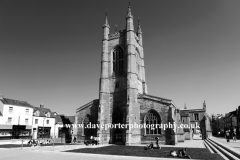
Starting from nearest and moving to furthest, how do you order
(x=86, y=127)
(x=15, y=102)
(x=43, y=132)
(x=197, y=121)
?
1. (x=86, y=127)
2. (x=15, y=102)
3. (x=43, y=132)
4. (x=197, y=121)

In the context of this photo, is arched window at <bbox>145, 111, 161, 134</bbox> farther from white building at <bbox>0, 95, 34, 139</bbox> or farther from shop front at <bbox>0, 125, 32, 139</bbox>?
white building at <bbox>0, 95, 34, 139</bbox>

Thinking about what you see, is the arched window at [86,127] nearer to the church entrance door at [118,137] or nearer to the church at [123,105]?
the church at [123,105]

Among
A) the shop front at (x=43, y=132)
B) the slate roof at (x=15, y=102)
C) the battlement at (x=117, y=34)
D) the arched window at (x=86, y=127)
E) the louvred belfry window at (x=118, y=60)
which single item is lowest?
the shop front at (x=43, y=132)

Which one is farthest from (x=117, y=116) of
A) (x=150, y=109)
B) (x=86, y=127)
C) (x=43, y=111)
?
(x=43, y=111)

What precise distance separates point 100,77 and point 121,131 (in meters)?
11.9

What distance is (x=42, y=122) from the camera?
48.1 metres

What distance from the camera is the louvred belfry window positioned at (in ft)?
127

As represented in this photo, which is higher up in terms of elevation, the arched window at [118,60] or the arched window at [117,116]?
the arched window at [118,60]

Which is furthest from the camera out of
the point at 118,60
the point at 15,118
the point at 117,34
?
the point at 15,118

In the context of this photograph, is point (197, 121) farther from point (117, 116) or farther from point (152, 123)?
point (117, 116)

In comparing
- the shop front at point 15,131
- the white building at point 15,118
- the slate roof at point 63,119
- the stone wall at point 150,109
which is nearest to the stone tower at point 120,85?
the stone wall at point 150,109

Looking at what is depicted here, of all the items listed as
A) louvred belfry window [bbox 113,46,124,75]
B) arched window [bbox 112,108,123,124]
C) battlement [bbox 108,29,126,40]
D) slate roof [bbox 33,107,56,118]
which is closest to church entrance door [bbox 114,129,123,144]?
arched window [bbox 112,108,123,124]

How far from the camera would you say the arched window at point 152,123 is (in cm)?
3264

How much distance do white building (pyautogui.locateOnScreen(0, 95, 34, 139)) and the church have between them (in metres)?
14.1
